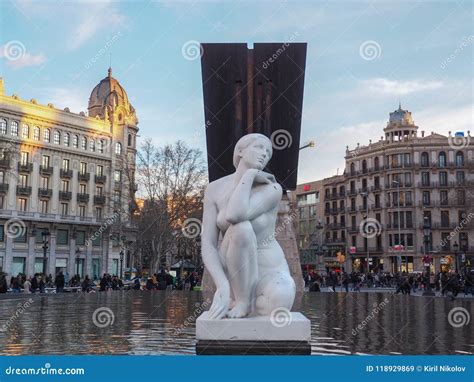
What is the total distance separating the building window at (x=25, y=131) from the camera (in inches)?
2216

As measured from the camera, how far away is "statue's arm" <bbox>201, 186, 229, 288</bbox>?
4.72 m

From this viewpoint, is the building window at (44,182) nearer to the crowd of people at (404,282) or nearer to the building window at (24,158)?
the building window at (24,158)

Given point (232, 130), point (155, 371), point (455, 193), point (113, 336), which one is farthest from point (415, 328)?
point (455, 193)

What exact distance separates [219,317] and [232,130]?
1354 cm

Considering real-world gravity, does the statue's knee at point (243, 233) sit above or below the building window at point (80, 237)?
below

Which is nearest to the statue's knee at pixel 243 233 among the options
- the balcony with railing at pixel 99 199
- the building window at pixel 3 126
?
the building window at pixel 3 126


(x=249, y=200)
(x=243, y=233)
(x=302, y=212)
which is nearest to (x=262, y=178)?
(x=249, y=200)

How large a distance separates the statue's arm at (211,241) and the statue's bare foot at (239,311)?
268 mm

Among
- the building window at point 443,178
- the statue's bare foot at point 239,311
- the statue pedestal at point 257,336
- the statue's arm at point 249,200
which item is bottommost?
the statue pedestal at point 257,336

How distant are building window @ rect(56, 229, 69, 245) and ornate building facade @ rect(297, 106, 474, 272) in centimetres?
3531

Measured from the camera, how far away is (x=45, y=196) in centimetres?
5875

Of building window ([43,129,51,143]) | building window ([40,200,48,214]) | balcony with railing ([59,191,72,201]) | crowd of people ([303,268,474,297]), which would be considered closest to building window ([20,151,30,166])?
building window ([43,129,51,143])

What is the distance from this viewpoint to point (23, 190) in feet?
186

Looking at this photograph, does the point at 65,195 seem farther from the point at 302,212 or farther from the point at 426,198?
the point at 426,198
